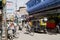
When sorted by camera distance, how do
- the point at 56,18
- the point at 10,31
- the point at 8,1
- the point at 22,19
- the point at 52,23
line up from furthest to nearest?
the point at 22,19 → the point at 56,18 → the point at 52,23 → the point at 10,31 → the point at 8,1

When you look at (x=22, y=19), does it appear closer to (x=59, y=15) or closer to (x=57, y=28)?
(x=59, y=15)

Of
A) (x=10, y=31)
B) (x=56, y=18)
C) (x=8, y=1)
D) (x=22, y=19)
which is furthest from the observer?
(x=22, y=19)

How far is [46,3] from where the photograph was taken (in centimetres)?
2661

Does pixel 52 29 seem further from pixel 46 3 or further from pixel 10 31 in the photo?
pixel 10 31

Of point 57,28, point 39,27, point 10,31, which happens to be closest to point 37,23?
point 39,27

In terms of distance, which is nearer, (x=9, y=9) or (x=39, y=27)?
(x=9, y=9)

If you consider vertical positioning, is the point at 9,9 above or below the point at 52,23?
above

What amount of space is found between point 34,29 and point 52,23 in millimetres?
2472

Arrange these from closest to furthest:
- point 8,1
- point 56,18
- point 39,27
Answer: point 8,1 < point 39,27 < point 56,18

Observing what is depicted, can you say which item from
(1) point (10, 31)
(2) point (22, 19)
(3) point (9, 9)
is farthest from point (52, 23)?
(2) point (22, 19)

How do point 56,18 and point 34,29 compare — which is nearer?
point 34,29

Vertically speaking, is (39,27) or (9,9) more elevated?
(9,9)

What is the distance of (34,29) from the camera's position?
23.0m

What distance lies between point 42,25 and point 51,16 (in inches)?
216
